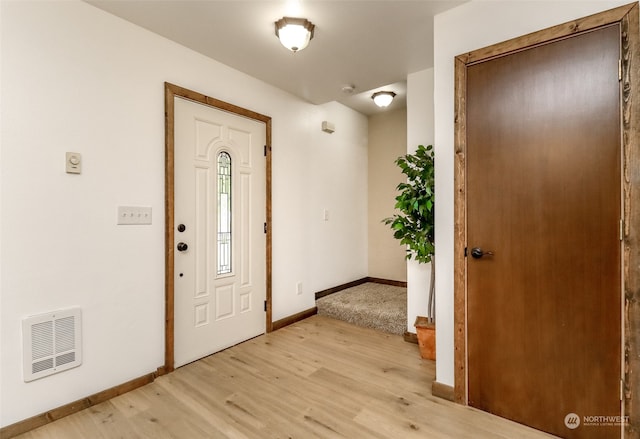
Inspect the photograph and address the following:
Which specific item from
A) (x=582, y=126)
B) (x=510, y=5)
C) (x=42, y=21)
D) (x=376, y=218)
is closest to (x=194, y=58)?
(x=42, y=21)

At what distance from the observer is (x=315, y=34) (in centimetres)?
235

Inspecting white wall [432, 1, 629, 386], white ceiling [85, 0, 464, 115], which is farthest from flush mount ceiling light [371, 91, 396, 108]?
white wall [432, 1, 629, 386]

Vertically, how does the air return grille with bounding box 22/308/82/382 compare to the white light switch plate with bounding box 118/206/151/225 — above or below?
below

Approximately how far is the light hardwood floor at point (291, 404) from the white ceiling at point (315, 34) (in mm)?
2553

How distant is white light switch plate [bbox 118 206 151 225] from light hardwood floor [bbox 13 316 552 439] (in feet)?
3.91

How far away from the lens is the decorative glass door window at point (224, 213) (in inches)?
113

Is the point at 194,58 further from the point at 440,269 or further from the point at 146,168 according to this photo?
the point at 440,269

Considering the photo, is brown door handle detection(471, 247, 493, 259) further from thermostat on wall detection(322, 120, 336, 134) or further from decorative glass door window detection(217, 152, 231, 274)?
thermostat on wall detection(322, 120, 336, 134)

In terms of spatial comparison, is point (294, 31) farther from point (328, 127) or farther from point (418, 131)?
point (328, 127)

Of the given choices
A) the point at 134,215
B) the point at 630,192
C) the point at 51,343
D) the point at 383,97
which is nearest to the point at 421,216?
the point at 630,192

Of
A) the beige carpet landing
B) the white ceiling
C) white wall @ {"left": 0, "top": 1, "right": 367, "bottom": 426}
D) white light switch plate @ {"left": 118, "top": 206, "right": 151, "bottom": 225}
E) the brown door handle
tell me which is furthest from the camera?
the beige carpet landing

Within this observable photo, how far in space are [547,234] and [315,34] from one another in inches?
79.9

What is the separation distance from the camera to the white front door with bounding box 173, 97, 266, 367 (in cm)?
259

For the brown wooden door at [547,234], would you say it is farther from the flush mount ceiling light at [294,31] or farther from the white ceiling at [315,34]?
the flush mount ceiling light at [294,31]
